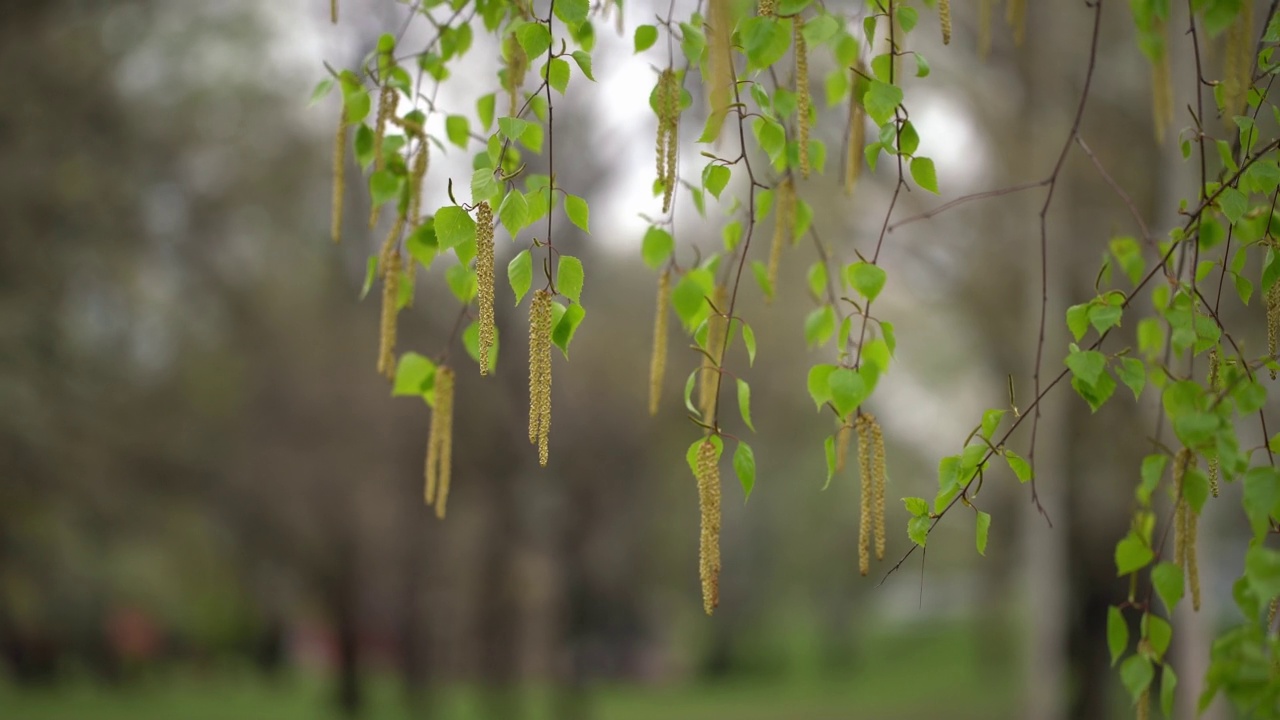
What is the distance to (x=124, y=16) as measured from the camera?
704 centimetres

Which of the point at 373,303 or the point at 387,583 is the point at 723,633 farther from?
the point at 373,303

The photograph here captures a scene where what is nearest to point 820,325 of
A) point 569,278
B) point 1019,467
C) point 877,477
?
point 877,477

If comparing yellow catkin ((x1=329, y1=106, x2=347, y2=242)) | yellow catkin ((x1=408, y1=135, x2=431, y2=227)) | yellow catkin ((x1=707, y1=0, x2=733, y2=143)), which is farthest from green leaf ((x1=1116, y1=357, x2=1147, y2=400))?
yellow catkin ((x1=329, y1=106, x2=347, y2=242))

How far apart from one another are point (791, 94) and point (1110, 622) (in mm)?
836

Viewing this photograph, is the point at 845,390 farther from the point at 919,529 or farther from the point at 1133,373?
the point at 1133,373

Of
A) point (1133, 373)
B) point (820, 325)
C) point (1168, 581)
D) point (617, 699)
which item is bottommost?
point (617, 699)

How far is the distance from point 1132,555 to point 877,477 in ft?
1.01

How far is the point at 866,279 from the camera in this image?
1.22m

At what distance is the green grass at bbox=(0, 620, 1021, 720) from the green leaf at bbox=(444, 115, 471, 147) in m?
7.70

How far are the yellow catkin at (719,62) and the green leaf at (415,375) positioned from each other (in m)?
0.51

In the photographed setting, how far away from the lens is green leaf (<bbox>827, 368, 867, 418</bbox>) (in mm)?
1105

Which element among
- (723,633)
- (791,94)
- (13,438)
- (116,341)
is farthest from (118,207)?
(723,633)

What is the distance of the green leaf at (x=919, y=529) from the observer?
116 centimetres

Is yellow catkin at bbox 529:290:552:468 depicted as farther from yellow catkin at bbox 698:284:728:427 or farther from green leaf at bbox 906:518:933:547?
green leaf at bbox 906:518:933:547
